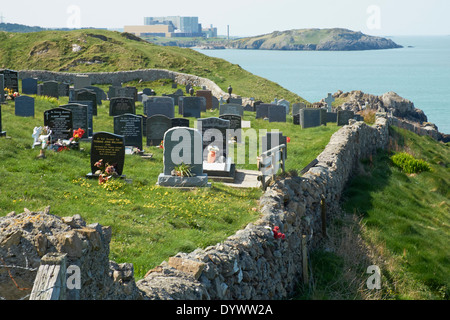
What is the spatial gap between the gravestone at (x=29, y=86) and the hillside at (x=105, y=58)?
60.2ft

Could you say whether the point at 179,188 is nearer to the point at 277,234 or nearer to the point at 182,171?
the point at 182,171

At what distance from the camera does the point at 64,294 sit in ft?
16.5

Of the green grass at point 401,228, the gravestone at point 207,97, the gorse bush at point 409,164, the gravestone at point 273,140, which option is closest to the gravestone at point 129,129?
the gravestone at point 273,140

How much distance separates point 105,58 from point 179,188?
42.9 meters

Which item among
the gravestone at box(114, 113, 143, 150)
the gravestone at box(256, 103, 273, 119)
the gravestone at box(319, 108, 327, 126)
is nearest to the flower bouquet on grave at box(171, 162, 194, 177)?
the gravestone at box(114, 113, 143, 150)

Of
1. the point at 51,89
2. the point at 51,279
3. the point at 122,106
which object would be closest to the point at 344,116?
the point at 122,106

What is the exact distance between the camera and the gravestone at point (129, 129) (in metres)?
19.3

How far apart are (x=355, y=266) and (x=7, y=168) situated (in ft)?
29.4

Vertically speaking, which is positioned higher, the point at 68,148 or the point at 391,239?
the point at 68,148

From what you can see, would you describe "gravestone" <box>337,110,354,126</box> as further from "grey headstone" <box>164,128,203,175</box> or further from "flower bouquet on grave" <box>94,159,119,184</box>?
"flower bouquet on grave" <box>94,159,119,184</box>

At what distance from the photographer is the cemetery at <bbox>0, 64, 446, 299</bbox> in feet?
28.9

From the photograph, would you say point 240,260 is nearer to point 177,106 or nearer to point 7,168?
point 7,168

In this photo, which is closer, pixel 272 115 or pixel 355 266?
pixel 355 266
